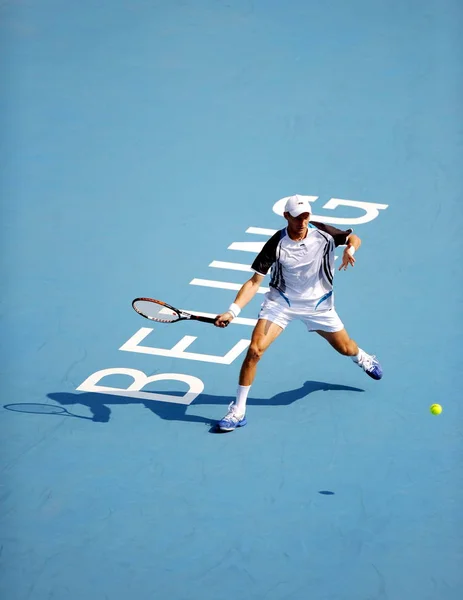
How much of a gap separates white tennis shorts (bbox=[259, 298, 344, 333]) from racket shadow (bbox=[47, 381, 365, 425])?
0.78 meters

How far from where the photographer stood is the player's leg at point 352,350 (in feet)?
35.7

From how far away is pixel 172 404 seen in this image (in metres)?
11.0

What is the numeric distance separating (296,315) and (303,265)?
519 millimetres

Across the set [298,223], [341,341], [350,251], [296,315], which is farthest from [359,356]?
[298,223]

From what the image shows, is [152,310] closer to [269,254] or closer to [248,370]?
[248,370]

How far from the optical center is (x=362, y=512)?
9.32 m

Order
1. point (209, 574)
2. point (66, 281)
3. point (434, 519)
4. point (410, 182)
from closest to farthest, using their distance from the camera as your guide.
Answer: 1. point (209, 574)
2. point (434, 519)
3. point (66, 281)
4. point (410, 182)

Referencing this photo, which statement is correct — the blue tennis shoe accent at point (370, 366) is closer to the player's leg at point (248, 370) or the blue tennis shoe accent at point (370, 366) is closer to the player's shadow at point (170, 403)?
the player's shadow at point (170, 403)

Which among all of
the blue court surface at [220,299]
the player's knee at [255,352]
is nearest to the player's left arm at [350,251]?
the player's knee at [255,352]

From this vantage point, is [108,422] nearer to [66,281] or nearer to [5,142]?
[66,281]

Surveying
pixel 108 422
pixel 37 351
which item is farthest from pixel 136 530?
pixel 37 351

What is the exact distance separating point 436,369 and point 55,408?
13.0ft

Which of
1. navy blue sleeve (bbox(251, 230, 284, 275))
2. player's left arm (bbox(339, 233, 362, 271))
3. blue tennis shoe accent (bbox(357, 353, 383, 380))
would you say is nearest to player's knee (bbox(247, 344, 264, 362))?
navy blue sleeve (bbox(251, 230, 284, 275))

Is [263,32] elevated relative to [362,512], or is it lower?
elevated
